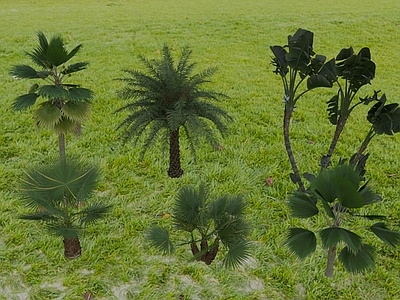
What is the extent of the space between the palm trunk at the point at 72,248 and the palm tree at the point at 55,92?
506 mm

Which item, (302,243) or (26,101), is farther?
(26,101)

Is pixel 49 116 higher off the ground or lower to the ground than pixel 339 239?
higher

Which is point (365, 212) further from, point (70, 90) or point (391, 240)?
point (70, 90)

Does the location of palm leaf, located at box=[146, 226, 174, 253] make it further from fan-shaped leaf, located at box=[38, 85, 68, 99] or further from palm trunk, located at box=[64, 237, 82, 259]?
fan-shaped leaf, located at box=[38, 85, 68, 99]

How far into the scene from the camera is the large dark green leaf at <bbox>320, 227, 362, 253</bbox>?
1.31 m

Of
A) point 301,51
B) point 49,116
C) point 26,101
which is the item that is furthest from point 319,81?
point 26,101

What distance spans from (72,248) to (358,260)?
1212mm

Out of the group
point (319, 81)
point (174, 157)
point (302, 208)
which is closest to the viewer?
point (302, 208)

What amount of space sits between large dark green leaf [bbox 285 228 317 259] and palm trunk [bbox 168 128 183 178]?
0.99 metres

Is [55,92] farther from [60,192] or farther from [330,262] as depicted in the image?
[330,262]

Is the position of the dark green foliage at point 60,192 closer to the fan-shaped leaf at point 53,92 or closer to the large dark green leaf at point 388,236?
the fan-shaped leaf at point 53,92

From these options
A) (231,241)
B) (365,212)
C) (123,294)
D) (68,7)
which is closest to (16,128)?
(123,294)

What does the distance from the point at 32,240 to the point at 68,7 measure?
9.45 meters

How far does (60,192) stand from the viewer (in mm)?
1545
